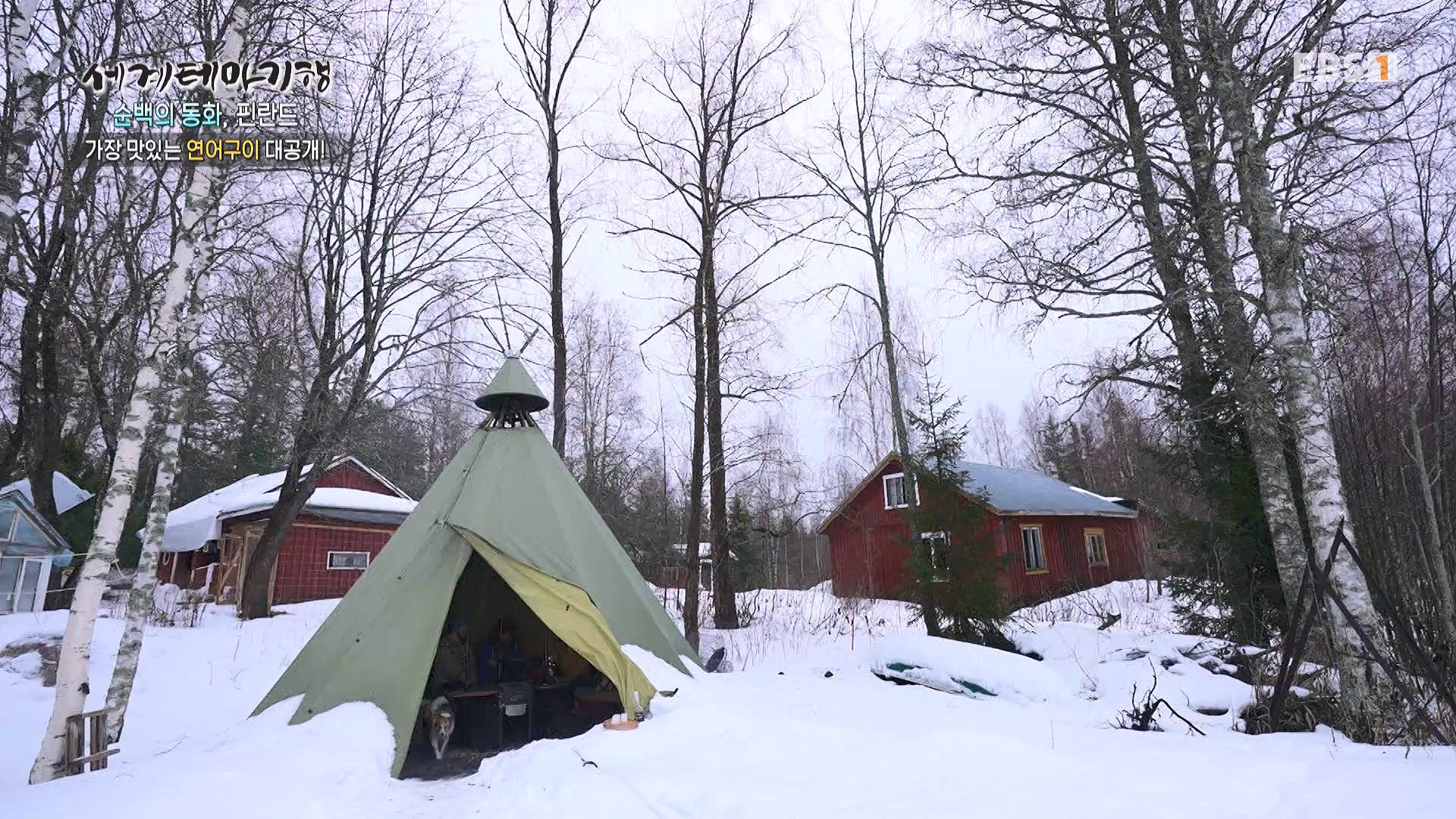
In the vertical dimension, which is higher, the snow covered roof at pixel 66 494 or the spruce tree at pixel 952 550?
the snow covered roof at pixel 66 494

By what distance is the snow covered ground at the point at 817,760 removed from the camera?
3.30 metres

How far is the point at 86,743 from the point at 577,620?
3461 millimetres

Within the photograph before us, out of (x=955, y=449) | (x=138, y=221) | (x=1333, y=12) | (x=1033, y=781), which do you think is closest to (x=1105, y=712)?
(x=1033, y=781)

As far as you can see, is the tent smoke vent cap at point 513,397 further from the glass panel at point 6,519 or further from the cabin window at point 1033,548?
the cabin window at point 1033,548

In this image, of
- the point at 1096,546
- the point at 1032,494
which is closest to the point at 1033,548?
the point at 1032,494

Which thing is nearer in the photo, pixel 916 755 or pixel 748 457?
pixel 916 755

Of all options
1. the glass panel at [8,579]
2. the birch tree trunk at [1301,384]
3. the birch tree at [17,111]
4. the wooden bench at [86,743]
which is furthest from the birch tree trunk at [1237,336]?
the glass panel at [8,579]

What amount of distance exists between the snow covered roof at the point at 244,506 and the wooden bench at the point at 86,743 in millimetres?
11496

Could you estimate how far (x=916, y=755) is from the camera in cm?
412

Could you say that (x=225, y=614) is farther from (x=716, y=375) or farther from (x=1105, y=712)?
(x=1105, y=712)

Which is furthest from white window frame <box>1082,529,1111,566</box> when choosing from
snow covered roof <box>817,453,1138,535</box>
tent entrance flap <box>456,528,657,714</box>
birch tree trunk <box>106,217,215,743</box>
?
birch tree trunk <box>106,217,215,743</box>

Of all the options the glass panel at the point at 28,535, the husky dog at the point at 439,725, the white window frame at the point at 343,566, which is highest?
the glass panel at the point at 28,535

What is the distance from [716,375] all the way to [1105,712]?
21.4 ft

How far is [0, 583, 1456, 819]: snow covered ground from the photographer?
3.30 meters
